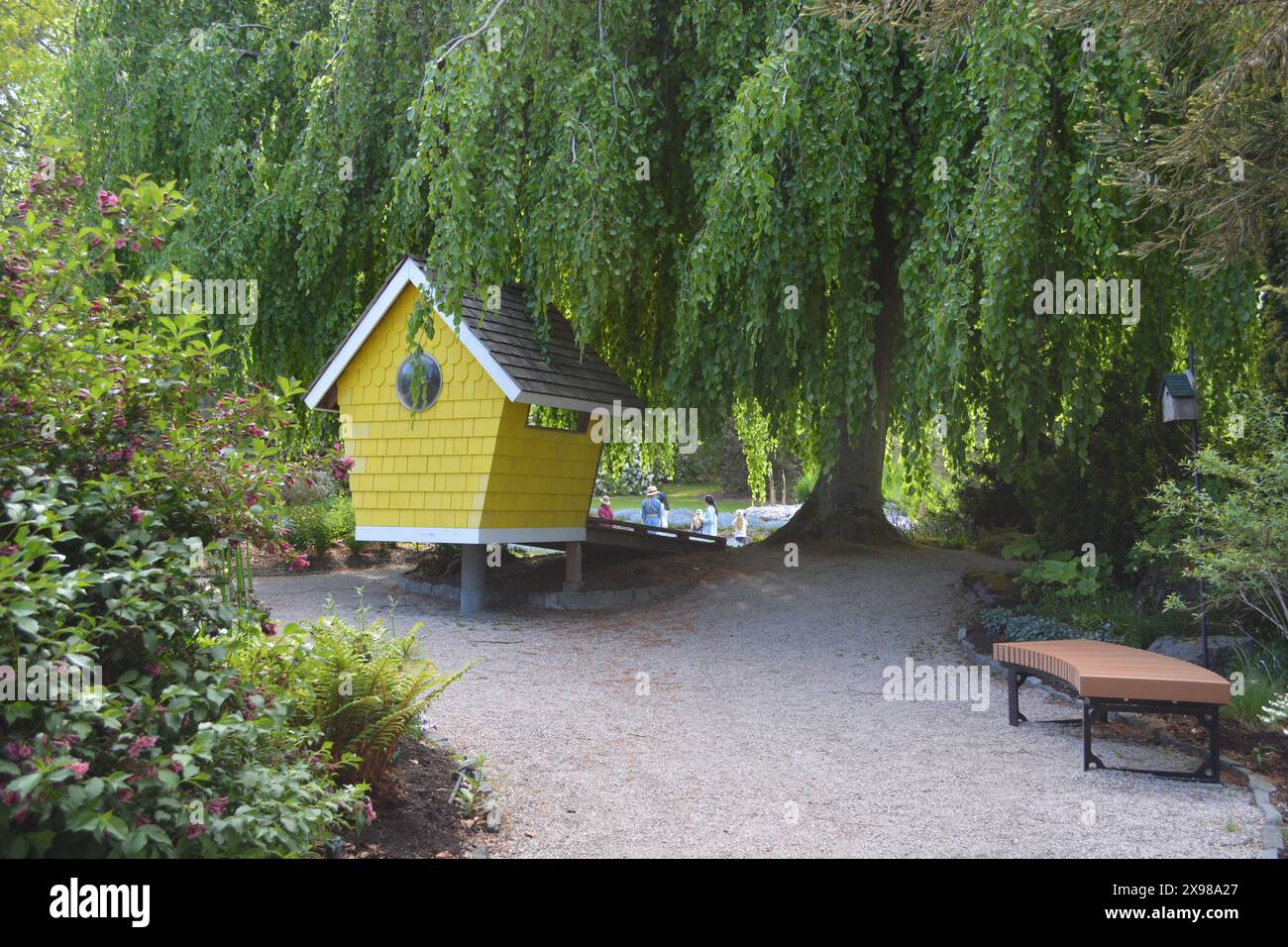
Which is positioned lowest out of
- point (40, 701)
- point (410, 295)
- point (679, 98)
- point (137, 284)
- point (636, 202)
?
point (40, 701)

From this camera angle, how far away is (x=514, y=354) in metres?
11.4

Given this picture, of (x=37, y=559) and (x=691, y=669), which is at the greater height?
(x=37, y=559)

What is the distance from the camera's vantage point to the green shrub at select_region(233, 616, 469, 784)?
449 cm

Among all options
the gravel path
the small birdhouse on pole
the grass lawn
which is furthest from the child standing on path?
the small birdhouse on pole

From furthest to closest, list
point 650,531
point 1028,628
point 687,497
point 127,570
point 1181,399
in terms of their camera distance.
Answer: point 687,497, point 650,531, point 1028,628, point 1181,399, point 127,570

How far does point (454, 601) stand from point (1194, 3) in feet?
32.5

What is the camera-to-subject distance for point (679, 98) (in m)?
11.5

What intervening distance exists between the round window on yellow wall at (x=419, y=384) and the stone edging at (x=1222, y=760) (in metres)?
6.33

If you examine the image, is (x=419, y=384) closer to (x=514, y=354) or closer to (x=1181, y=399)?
(x=514, y=354)

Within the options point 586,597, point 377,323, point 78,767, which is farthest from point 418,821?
point 377,323

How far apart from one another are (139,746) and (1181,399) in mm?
7688

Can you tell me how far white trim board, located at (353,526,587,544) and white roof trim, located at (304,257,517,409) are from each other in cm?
9
